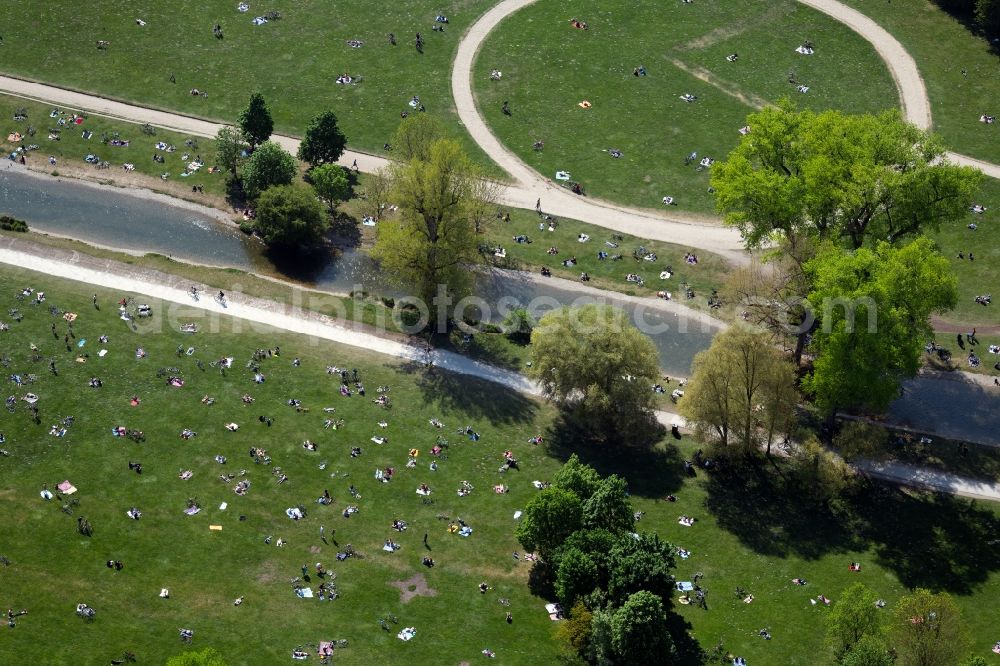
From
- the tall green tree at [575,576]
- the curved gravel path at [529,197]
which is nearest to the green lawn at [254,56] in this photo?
the curved gravel path at [529,197]

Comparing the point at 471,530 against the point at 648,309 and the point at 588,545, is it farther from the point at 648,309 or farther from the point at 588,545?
the point at 648,309

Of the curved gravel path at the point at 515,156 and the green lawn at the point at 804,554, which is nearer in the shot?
the green lawn at the point at 804,554

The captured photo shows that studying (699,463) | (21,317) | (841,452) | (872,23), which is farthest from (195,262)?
(872,23)

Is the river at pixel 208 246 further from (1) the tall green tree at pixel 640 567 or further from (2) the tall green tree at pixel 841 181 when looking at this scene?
(1) the tall green tree at pixel 640 567

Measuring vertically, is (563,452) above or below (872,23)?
below

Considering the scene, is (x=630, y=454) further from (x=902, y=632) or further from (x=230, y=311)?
(x=230, y=311)

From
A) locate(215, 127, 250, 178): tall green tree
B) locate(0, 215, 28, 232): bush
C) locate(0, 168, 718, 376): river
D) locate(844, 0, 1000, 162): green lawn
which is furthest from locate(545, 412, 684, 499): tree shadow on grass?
locate(844, 0, 1000, 162): green lawn

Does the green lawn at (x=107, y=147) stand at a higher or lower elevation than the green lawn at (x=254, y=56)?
lower
